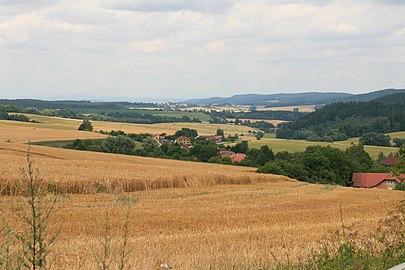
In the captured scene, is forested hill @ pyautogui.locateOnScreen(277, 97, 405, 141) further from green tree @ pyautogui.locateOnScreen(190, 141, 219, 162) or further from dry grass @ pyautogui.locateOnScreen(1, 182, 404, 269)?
dry grass @ pyautogui.locateOnScreen(1, 182, 404, 269)

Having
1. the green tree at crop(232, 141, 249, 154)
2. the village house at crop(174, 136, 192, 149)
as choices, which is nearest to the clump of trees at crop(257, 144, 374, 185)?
the green tree at crop(232, 141, 249, 154)

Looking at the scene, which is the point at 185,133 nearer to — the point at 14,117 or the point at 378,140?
the point at 14,117

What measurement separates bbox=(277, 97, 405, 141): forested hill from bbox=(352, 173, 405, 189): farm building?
202 ft

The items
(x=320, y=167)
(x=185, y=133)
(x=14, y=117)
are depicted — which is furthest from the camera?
(x=185, y=133)

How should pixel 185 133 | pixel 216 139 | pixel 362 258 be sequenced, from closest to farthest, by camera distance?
1. pixel 362 258
2. pixel 185 133
3. pixel 216 139

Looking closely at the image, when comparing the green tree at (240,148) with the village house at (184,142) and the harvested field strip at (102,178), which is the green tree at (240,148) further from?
the harvested field strip at (102,178)

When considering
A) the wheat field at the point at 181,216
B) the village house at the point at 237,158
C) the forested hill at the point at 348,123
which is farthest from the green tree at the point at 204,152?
the forested hill at the point at 348,123

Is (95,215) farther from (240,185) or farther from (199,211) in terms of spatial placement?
(240,185)

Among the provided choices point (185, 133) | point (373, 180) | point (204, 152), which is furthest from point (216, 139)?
point (373, 180)

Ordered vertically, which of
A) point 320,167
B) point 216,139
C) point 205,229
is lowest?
point 216,139

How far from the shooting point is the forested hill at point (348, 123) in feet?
531

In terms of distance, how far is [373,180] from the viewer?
82.9m

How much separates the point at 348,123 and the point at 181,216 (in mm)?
159313

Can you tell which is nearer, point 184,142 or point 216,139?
point 184,142
